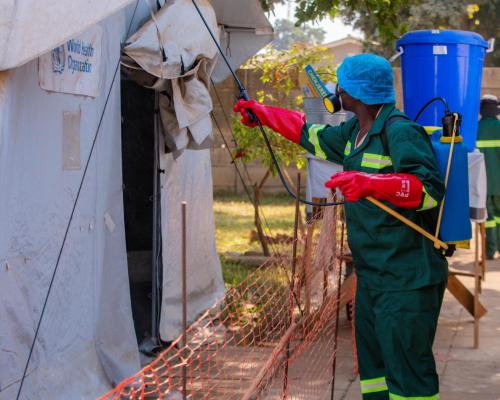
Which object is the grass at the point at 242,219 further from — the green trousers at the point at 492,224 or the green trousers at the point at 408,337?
the green trousers at the point at 408,337

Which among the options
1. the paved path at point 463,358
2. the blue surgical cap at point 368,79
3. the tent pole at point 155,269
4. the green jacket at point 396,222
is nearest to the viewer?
the green jacket at point 396,222

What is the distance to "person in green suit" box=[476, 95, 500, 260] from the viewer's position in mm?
10242

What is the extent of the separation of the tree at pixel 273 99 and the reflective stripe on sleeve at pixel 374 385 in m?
5.32

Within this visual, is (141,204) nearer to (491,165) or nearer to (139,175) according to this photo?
(139,175)

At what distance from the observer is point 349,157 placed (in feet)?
14.2

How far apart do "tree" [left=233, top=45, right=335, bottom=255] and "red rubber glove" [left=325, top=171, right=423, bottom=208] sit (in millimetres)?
5768

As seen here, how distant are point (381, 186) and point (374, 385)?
117 cm

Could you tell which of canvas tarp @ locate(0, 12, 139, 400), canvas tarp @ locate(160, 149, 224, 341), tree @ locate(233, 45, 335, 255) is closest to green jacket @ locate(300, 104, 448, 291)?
canvas tarp @ locate(0, 12, 139, 400)

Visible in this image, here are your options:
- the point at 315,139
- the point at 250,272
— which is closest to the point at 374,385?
the point at 315,139

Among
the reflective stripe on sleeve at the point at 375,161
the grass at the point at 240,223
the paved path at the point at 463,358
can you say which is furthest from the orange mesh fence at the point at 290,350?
the grass at the point at 240,223

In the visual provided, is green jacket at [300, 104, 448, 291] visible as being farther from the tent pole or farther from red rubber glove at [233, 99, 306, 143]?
the tent pole

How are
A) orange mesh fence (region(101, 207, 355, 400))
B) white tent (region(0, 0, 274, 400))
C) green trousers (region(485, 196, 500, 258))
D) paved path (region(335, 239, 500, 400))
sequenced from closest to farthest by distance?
1. white tent (region(0, 0, 274, 400))
2. orange mesh fence (region(101, 207, 355, 400))
3. paved path (region(335, 239, 500, 400))
4. green trousers (region(485, 196, 500, 258))

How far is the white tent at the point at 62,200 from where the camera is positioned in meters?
4.40

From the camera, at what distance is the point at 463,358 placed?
21.8 ft
